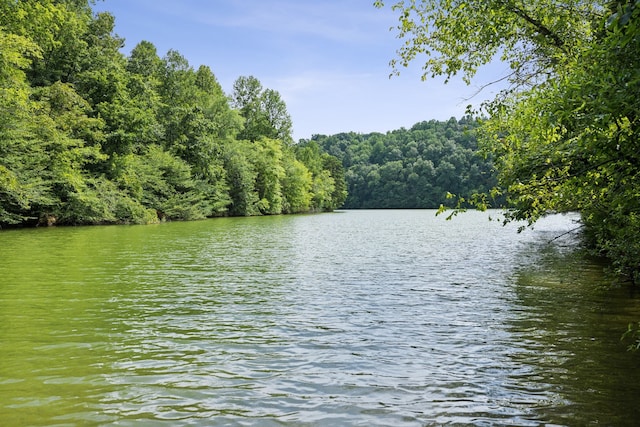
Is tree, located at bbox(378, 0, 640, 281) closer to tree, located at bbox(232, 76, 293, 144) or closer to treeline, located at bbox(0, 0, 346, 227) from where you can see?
treeline, located at bbox(0, 0, 346, 227)

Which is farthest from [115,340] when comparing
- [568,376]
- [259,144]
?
[259,144]

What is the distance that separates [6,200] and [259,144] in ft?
142

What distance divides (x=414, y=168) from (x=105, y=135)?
10673 cm

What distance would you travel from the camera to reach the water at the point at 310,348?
544 cm

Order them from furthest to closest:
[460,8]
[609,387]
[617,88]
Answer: [460,8]
[609,387]
[617,88]

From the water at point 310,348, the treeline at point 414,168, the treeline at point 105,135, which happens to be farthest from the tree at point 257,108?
the water at point 310,348

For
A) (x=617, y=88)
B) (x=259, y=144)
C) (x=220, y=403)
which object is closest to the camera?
(x=617, y=88)

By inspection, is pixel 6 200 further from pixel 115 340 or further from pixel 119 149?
pixel 115 340

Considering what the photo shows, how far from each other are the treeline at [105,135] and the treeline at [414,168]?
222ft

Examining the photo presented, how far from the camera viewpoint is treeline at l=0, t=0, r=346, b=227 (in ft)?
98.7

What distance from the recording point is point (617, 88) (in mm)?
3961

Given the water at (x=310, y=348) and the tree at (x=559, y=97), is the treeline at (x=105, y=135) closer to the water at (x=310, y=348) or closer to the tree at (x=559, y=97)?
the water at (x=310, y=348)

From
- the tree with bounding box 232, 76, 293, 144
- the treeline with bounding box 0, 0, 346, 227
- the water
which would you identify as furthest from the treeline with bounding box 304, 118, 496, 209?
the water

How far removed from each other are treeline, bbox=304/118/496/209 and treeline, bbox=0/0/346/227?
67.8m
